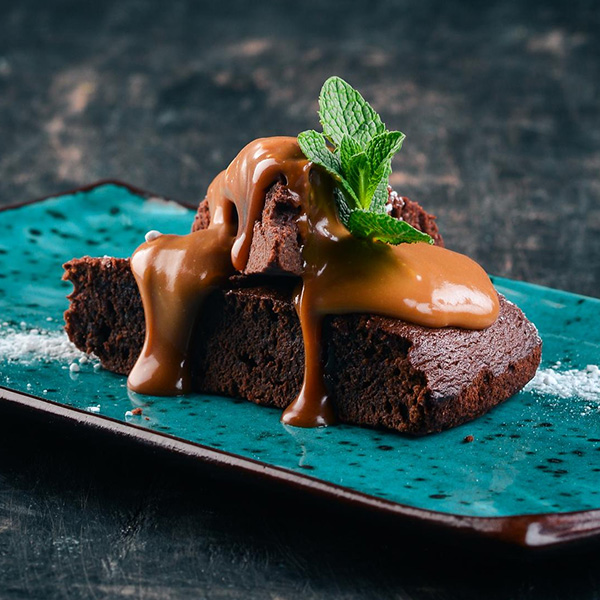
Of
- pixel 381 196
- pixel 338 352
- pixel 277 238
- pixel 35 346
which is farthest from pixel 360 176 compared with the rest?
pixel 35 346

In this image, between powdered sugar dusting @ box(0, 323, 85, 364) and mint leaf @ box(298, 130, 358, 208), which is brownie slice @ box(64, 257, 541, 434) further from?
mint leaf @ box(298, 130, 358, 208)

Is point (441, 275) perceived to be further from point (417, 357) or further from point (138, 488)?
point (138, 488)

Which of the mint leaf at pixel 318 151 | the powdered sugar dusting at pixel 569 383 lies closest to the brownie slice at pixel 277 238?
the mint leaf at pixel 318 151

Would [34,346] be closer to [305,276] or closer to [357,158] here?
[305,276]

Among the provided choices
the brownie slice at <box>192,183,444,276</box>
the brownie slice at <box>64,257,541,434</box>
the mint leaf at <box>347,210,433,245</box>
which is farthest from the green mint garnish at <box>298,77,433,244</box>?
the brownie slice at <box>64,257,541,434</box>

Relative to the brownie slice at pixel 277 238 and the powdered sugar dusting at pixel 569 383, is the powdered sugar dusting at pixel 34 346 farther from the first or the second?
the powdered sugar dusting at pixel 569 383

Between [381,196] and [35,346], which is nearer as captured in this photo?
[381,196]

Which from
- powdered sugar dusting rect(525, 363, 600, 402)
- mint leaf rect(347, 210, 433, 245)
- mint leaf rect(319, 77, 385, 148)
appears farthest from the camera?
powdered sugar dusting rect(525, 363, 600, 402)
